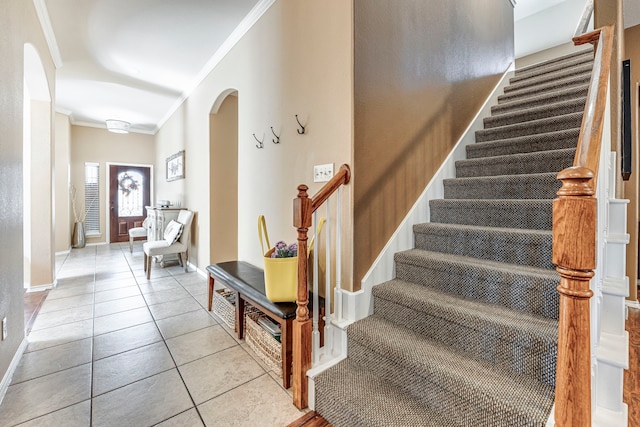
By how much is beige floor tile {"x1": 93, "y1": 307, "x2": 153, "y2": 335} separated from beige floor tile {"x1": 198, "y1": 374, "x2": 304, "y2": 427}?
4.71 ft

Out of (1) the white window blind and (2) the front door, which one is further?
(2) the front door

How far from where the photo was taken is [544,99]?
2.80 m

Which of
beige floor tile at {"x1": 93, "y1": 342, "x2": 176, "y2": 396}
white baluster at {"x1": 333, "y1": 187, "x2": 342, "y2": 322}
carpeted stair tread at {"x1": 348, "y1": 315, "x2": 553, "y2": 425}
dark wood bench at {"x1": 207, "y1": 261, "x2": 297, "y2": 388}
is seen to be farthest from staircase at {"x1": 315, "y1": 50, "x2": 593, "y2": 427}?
beige floor tile at {"x1": 93, "y1": 342, "x2": 176, "y2": 396}

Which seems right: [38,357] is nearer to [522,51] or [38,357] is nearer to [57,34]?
[57,34]

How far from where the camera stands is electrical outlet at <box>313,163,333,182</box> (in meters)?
1.86

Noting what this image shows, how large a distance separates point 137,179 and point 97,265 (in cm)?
304

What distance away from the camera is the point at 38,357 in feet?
6.66

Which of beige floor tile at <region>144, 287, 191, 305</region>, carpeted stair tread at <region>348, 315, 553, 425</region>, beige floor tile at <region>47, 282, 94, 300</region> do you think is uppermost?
carpeted stair tread at <region>348, 315, 553, 425</region>

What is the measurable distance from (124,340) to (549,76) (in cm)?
491

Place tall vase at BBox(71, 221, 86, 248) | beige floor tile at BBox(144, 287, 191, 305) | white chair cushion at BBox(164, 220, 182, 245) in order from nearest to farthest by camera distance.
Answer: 1. beige floor tile at BBox(144, 287, 191, 305)
2. white chair cushion at BBox(164, 220, 182, 245)
3. tall vase at BBox(71, 221, 86, 248)

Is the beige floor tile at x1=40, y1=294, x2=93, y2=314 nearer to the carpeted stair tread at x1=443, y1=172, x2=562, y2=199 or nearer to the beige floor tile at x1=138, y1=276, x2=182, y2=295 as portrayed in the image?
the beige floor tile at x1=138, y1=276, x2=182, y2=295

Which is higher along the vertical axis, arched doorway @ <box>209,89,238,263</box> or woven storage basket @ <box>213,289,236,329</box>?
arched doorway @ <box>209,89,238,263</box>

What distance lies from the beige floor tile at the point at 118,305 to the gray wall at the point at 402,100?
8.33 ft

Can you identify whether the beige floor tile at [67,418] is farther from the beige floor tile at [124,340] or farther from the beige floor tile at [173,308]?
the beige floor tile at [173,308]
